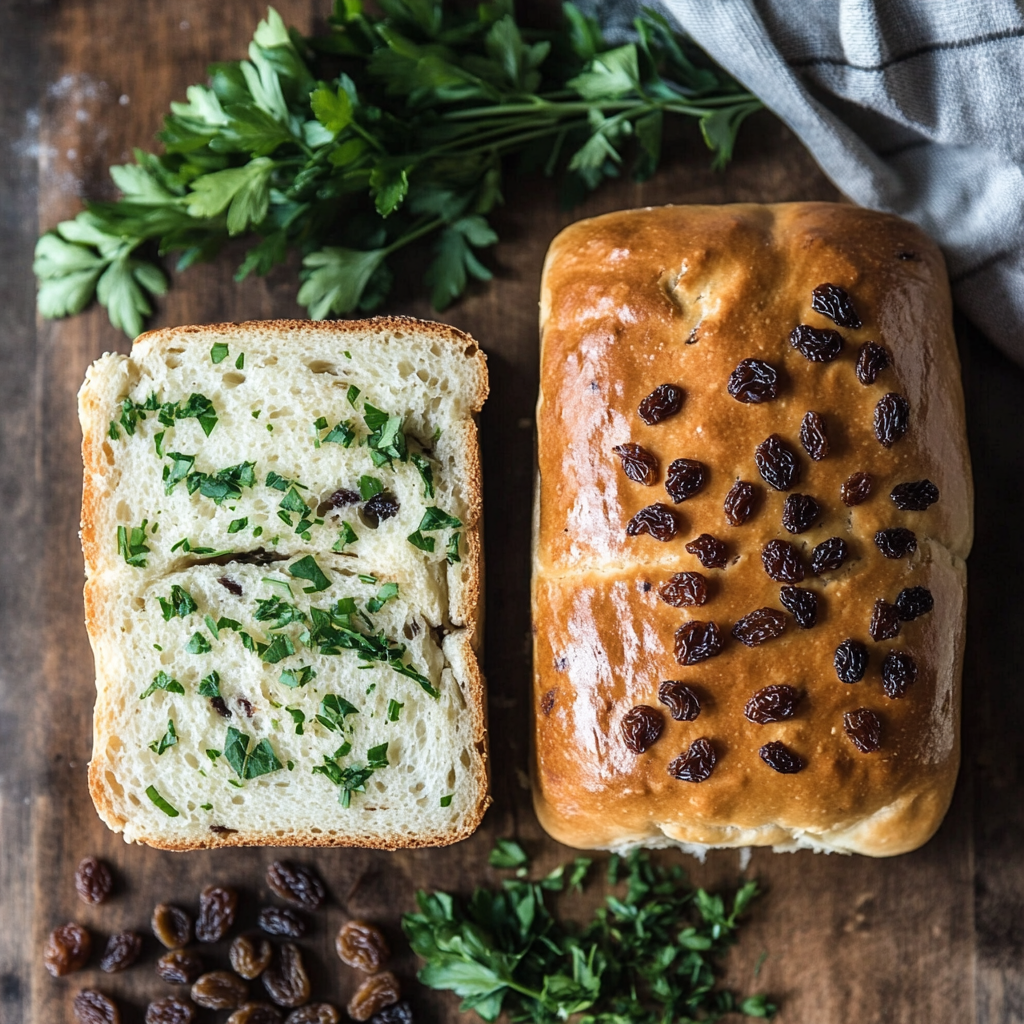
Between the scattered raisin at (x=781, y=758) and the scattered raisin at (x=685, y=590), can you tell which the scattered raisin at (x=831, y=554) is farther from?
the scattered raisin at (x=781, y=758)

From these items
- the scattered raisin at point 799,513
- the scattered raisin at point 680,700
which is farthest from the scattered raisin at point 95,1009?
the scattered raisin at point 799,513

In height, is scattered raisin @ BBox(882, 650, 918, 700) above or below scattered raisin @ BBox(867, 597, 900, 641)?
below

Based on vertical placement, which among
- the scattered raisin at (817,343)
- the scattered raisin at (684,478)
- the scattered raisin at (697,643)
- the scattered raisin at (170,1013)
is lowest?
the scattered raisin at (170,1013)

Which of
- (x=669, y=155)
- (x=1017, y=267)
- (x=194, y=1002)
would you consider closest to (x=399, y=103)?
(x=669, y=155)

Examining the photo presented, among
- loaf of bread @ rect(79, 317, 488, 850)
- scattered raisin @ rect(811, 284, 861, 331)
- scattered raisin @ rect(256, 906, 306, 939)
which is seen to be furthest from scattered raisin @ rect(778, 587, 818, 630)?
scattered raisin @ rect(256, 906, 306, 939)

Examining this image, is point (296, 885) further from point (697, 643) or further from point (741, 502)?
point (741, 502)

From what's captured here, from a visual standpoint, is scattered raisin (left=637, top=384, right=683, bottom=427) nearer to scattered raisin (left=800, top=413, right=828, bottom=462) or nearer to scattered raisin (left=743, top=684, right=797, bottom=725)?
scattered raisin (left=800, top=413, right=828, bottom=462)

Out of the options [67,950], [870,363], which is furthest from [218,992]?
[870,363]
